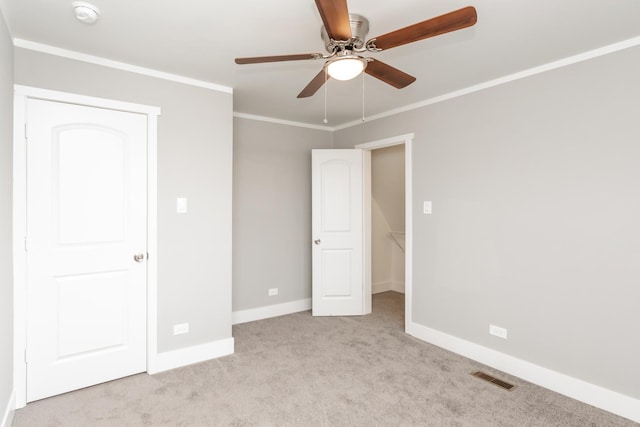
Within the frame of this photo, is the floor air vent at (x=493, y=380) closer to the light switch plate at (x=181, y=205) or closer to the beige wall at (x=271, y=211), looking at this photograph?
the beige wall at (x=271, y=211)

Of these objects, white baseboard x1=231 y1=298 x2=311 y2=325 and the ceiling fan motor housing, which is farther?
white baseboard x1=231 y1=298 x2=311 y2=325

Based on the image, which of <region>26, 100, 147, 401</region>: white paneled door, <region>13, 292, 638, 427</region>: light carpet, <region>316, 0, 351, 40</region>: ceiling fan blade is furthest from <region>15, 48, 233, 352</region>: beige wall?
<region>316, 0, 351, 40</region>: ceiling fan blade

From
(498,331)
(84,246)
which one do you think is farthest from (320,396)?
(84,246)

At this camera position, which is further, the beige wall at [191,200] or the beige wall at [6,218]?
the beige wall at [191,200]

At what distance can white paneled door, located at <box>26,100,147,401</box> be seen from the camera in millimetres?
2441

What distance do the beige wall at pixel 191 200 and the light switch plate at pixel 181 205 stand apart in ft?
0.10

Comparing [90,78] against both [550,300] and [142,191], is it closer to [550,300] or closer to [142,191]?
[142,191]

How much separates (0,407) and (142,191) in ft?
5.16

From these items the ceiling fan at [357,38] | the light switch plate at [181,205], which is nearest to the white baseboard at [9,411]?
the light switch plate at [181,205]

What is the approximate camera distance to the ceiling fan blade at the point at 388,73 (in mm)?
1918

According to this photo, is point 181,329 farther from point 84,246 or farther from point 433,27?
point 433,27

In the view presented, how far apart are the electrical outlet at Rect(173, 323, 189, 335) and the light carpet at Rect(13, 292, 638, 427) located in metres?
0.31

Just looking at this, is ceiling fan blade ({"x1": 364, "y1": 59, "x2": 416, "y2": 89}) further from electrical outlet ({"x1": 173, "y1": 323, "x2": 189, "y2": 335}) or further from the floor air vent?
electrical outlet ({"x1": 173, "y1": 323, "x2": 189, "y2": 335})

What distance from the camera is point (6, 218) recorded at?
84.7 inches
